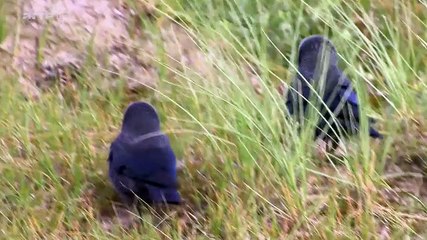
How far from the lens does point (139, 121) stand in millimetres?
3459

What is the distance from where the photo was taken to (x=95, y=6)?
4848 millimetres

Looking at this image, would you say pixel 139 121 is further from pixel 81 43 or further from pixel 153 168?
pixel 81 43

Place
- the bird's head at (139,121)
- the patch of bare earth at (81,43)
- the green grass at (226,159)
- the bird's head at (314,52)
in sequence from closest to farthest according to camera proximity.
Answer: the green grass at (226,159) < the bird's head at (139,121) < the bird's head at (314,52) < the patch of bare earth at (81,43)

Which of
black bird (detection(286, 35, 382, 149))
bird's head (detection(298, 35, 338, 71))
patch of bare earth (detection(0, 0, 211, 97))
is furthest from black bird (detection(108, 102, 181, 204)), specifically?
patch of bare earth (detection(0, 0, 211, 97))

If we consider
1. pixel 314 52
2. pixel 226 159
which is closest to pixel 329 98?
pixel 314 52

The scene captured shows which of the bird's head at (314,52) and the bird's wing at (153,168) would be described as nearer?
the bird's wing at (153,168)

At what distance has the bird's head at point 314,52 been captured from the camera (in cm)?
366

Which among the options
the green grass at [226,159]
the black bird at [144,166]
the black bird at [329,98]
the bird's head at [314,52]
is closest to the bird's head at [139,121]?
the black bird at [144,166]

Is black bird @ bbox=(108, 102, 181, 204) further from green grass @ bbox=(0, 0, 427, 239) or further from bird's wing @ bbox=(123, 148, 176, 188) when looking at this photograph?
green grass @ bbox=(0, 0, 427, 239)

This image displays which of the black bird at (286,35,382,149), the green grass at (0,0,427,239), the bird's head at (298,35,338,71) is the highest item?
the bird's head at (298,35,338,71)

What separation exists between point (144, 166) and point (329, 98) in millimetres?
840

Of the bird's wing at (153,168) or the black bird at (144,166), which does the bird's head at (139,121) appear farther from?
the bird's wing at (153,168)

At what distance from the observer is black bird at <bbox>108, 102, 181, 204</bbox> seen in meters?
3.19

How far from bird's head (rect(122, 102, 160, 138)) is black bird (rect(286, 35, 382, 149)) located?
0.57 metres
